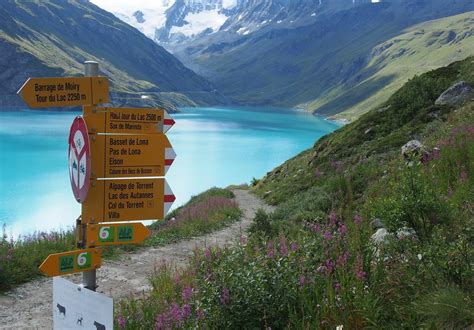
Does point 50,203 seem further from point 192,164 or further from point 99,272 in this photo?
point 99,272

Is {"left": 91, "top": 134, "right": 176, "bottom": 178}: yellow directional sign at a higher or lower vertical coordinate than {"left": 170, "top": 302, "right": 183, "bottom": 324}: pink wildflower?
higher

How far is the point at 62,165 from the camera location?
67.9 metres

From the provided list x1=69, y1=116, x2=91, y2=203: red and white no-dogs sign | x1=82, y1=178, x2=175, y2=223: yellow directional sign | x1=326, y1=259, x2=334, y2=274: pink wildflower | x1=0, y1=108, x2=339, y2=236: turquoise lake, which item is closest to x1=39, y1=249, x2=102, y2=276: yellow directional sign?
x1=82, y1=178, x2=175, y2=223: yellow directional sign

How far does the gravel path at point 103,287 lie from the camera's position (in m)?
8.09

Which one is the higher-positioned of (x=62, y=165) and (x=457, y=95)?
(x=457, y=95)

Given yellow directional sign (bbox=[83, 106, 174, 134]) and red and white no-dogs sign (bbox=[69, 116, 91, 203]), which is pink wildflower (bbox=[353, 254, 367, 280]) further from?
red and white no-dogs sign (bbox=[69, 116, 91, 203])

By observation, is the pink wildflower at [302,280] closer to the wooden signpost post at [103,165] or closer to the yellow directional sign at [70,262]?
the wooden signpost post at [103,165]

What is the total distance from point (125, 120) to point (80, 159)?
1.75 feet

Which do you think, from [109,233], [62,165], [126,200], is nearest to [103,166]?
[126,200]

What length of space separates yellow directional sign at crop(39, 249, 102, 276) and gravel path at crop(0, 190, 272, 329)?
3.73 meters

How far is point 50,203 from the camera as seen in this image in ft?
152

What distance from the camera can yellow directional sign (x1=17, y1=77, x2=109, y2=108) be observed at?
420 centimetres

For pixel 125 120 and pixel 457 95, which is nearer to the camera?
pixel 125 120

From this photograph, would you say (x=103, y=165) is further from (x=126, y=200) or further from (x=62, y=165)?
(x=62, y=165)
